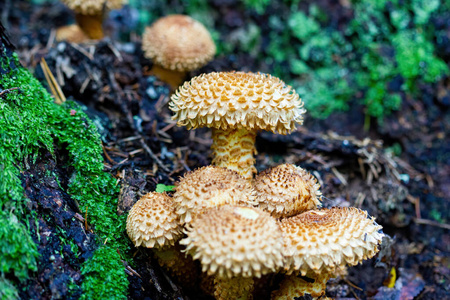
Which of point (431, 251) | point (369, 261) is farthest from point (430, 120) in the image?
point (369, 261)

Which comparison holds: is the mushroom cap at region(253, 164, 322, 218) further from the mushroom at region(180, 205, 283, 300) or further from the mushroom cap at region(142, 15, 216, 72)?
the mushroom cap at region(142, 15, 216, 72)

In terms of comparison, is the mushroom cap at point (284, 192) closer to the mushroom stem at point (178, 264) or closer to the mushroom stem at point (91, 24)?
the mushroom stem at point (178, 264)

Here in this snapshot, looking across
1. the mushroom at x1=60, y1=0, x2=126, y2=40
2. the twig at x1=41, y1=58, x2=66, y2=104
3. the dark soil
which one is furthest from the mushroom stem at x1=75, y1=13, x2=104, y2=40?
the twig at x1=41, y1=58, x2=66, y2=104

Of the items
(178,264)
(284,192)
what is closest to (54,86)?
(178,264)

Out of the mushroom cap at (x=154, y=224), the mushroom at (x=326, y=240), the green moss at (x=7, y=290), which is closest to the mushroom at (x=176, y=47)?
the mushroom cap at (x=154, y=224)

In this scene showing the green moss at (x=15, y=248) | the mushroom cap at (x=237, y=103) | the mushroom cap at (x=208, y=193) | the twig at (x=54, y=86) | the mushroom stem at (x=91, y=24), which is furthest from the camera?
the mushroom stem at (x=91, y=24)

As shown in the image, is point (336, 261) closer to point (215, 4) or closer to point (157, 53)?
point (157, 53)

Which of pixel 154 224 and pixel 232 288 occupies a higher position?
pixel 154 224

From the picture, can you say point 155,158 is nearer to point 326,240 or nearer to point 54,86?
point 54,86
